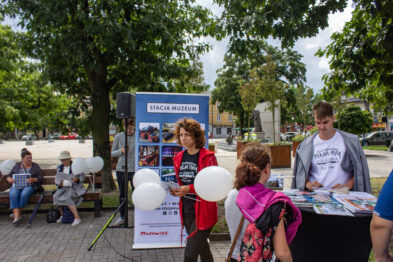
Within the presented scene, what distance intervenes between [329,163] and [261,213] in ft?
5.04

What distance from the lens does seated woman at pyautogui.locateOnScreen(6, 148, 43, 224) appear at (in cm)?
587

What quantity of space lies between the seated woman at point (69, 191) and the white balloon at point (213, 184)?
4073mm

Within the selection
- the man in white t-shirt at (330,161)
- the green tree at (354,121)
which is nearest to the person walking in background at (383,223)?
the man in white t-shirt at (330,161)

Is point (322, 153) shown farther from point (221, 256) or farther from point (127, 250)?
point (127, 250)

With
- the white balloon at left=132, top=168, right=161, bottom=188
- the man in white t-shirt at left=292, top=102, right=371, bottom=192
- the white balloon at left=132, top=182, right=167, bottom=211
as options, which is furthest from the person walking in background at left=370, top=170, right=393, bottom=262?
the white balloon at left=132, top=168, right=161, bottom=188

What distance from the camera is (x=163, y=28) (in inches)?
279

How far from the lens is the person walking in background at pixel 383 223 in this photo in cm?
147

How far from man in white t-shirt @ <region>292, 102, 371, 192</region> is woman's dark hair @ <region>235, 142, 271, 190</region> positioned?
3.81 ft

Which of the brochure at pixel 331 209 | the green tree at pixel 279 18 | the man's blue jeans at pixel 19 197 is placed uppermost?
the green tree at pixel 279 18

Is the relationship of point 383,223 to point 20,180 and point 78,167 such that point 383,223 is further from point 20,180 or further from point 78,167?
point 20,180

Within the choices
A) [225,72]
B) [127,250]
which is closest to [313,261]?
[127,250]

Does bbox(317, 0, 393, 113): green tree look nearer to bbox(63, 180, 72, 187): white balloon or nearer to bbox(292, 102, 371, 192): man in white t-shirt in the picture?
bbox(292, 102, 371, 192): man in white t-shirt

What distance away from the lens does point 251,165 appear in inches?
73.9

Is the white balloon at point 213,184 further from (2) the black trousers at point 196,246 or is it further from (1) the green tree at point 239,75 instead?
(1) the green tree at point 239,75
